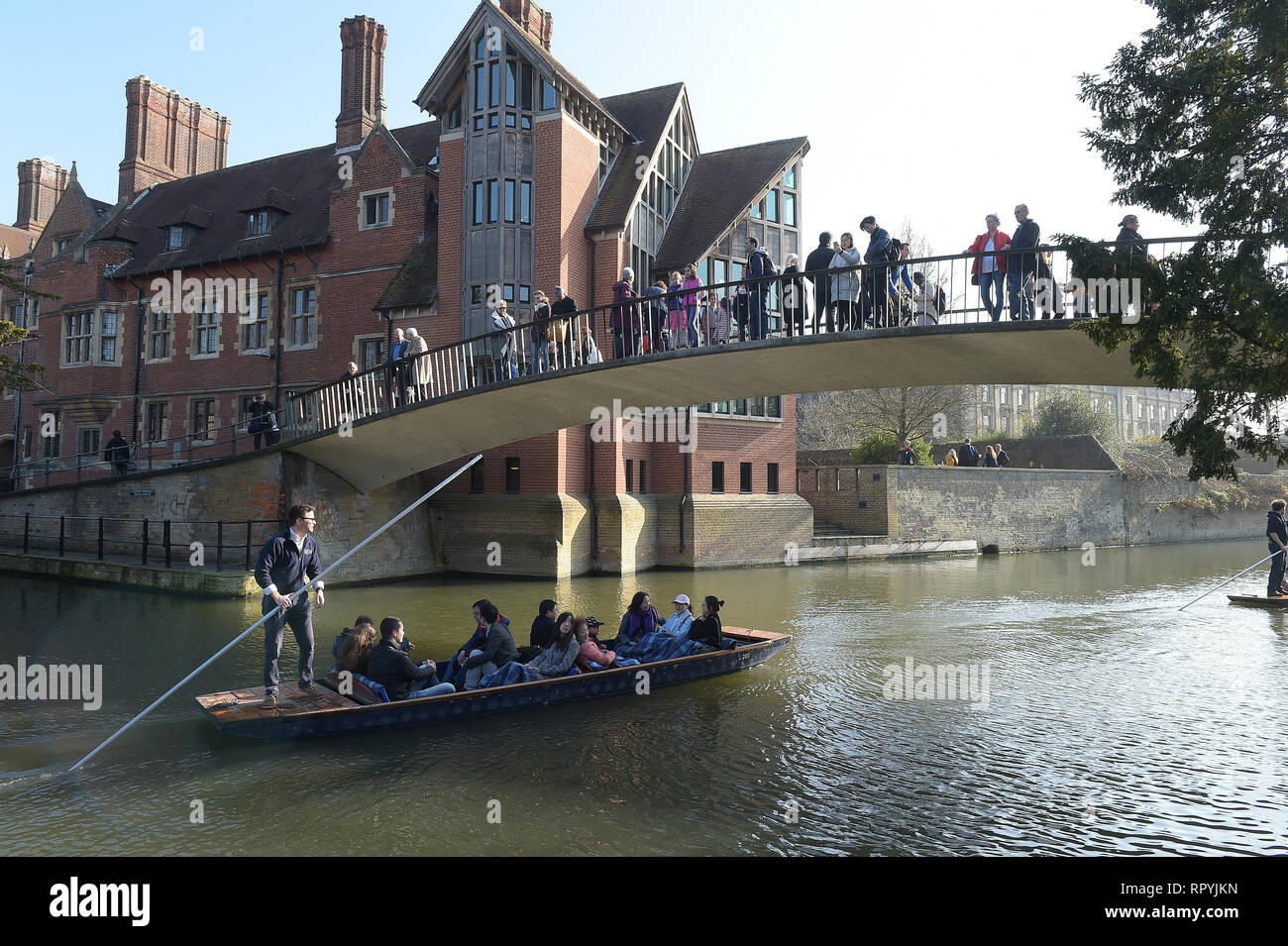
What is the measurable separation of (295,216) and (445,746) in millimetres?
22013

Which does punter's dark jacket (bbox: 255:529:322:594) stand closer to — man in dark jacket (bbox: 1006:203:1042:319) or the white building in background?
man in dark jacket (bbox: 1006:203:1042:319)

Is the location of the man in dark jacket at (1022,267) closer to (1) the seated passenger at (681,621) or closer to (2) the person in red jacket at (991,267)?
(2) the person in red jacket at (991,267)

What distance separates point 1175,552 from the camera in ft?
100

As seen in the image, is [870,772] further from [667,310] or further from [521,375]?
[521,375]

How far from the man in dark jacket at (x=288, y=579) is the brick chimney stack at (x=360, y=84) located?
2154 centimetres

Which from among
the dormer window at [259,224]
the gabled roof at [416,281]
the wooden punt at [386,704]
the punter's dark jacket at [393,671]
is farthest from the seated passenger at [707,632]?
the dormer window at [259,224]

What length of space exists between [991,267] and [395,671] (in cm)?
852

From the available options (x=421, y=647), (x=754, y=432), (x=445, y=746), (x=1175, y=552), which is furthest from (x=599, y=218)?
(x=1175, y=552)

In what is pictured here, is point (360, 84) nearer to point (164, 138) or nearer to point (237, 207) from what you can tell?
point (237, 207)

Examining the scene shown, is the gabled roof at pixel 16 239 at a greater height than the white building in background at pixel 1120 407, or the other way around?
the gabled roof at pixel 16 239

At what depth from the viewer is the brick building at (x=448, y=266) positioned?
20.1 m

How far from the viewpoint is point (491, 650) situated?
8703 millimetres
